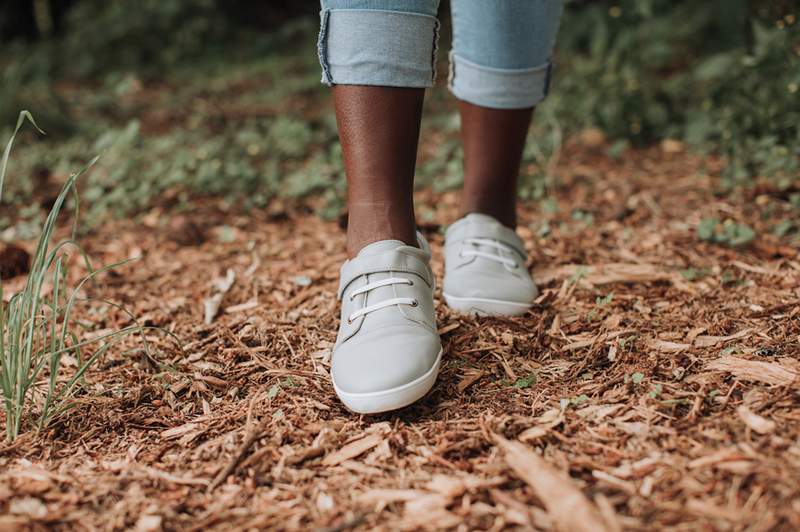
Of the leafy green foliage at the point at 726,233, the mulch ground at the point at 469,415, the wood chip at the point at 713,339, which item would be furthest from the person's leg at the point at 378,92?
the leafy green foliage at the point at 726,233

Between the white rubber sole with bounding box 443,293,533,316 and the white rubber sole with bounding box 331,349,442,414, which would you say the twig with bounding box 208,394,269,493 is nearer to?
the white rubber sole with bounding box 331,349,442,414

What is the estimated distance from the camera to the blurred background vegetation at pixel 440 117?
2.14 metres

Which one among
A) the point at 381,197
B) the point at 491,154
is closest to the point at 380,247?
the point at 381,197

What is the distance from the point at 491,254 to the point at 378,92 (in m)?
0.49

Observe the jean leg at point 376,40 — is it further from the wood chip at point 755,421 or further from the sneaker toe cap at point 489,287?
the wood chip at point 755,421

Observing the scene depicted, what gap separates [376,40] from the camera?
110 centimetres

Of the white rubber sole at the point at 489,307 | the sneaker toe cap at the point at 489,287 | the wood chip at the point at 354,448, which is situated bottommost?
the white rubber sole at the point at 489,307

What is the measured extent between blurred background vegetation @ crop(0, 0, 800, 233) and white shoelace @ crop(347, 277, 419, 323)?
66cm

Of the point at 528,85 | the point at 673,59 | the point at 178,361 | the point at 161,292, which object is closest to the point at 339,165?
the point at 161,292

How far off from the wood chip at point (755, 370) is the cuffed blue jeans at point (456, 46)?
2.29ft

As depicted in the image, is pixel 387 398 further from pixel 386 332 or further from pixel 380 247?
pixel 380 247

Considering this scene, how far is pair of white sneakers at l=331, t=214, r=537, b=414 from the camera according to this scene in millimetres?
1043

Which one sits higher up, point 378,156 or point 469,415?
point 378,156

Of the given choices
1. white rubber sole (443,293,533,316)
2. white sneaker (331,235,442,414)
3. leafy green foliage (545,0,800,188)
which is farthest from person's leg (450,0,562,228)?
leafy green foliage (545,0,800,188)
